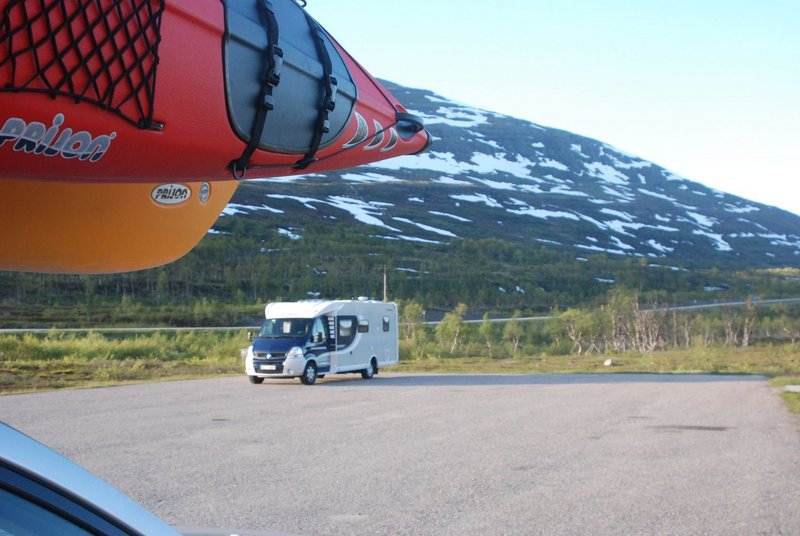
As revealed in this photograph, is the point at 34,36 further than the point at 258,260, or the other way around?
the point at 258,260

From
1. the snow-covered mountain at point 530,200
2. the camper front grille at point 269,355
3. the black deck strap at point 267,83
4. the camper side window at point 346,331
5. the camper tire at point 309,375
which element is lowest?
the camper tire at point 309,375

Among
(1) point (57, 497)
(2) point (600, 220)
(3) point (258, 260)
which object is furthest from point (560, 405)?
(2) point (600, 220)

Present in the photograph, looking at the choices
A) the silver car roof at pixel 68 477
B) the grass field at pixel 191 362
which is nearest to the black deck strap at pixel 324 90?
the silver car roof at pixel 68 477

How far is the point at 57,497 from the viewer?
1469mm

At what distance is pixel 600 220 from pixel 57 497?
121m

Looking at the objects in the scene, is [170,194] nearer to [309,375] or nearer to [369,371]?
[309,375]

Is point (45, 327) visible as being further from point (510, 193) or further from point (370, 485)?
point (510, 193)

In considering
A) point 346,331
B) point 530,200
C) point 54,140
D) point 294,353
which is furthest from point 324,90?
point 530,200

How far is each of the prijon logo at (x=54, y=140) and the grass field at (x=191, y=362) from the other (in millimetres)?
16123

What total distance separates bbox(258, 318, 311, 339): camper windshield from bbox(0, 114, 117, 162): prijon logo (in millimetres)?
19337

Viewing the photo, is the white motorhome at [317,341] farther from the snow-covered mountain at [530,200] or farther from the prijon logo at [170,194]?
the snow-covered mountain at [530,200]

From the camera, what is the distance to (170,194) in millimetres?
3270

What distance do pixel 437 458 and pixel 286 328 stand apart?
12.9 metres

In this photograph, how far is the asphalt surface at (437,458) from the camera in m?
6.75
